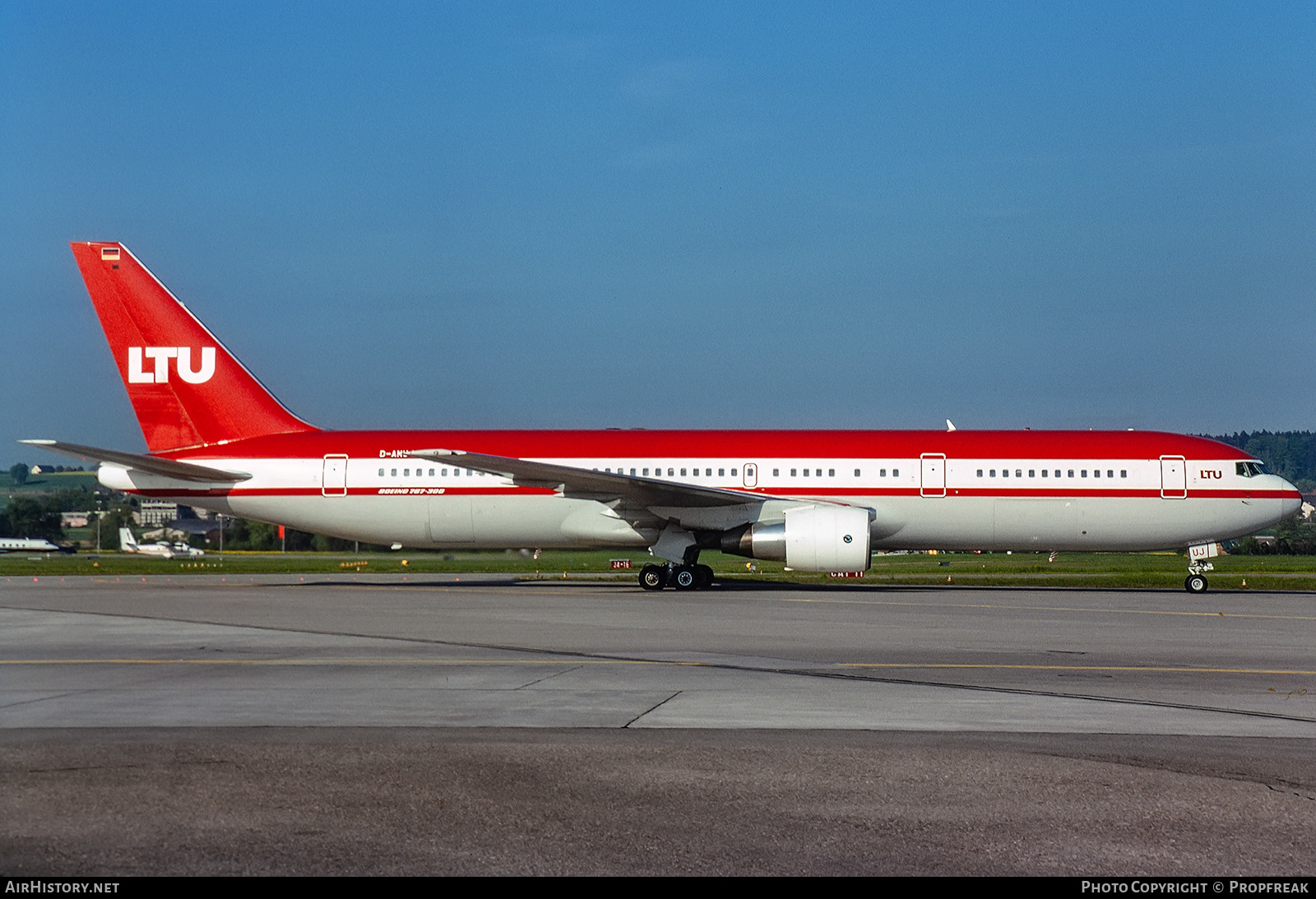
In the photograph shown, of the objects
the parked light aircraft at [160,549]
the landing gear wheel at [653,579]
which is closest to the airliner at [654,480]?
the landing gear wheel at [653,579]

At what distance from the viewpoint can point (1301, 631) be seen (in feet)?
57.1

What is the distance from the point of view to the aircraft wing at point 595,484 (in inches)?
963

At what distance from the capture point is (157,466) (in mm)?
26719

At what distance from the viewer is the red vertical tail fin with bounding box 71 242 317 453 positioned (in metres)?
27.9

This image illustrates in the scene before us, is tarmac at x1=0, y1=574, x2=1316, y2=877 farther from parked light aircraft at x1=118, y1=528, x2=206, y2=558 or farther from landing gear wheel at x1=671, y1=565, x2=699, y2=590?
parked light aircraft at x1=118, y1=528, x2=206, y2=558

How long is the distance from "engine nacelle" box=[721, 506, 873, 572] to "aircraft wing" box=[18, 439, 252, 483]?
12.2 m

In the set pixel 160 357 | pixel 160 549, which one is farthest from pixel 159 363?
pixel 160 549

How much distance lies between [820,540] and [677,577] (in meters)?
3.64

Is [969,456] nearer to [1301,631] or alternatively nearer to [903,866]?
[1301,631]

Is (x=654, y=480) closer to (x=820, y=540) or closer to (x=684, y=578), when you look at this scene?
(x=684, y=578)

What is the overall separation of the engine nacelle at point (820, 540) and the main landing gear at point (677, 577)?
5.82 ft

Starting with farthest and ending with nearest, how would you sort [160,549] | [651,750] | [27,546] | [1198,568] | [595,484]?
[27,546] → [160,549] → [1198,568] → [595,484] → [651,750]

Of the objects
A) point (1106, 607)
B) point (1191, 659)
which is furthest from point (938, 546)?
point (1191, 659)

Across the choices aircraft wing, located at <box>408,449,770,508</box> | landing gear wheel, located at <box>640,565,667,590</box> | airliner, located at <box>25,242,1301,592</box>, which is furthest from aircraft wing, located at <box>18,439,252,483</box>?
landing gear wheel, located at <box>640,565,667,590</box>
